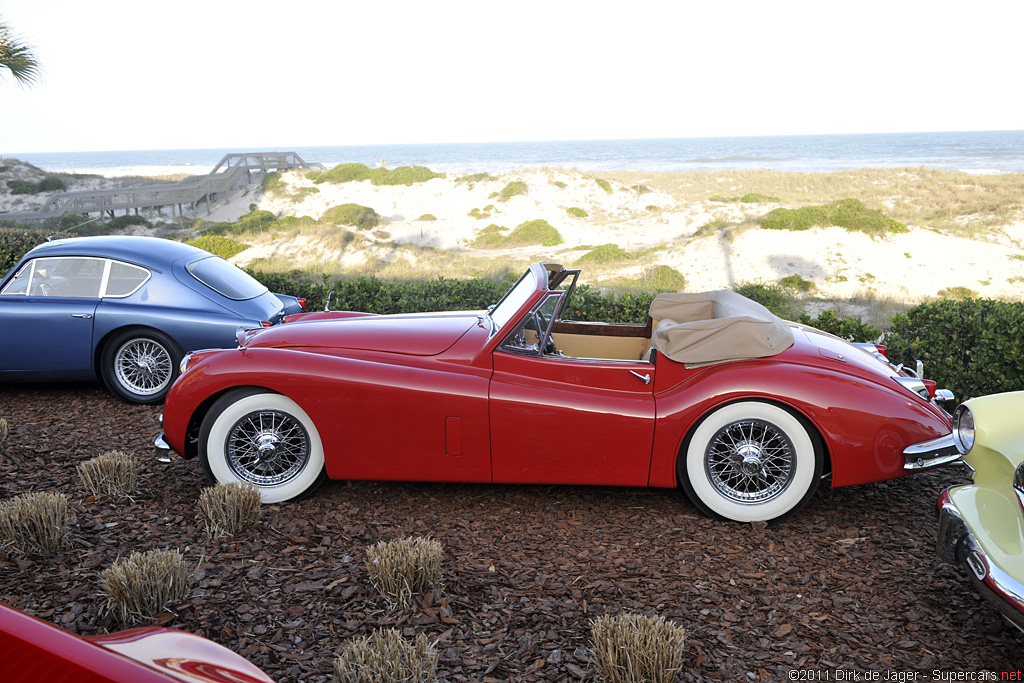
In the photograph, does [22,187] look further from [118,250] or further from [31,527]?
[31,527]

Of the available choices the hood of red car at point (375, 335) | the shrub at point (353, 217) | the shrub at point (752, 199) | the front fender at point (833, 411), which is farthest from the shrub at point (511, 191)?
the front fender at point (833, 411)

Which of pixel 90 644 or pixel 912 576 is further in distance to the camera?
pixel 912 576

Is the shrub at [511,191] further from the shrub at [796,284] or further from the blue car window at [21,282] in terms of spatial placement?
the blue car window at [21,282]

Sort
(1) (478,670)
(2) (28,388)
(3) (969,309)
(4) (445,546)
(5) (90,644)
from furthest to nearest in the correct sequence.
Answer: (2) (28,388) < (3) (969,309) < (4) (445,546) < (1) (478,670) < (5) (90,644)

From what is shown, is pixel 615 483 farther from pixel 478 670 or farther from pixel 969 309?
pixel 969 309

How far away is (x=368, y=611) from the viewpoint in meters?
3.37

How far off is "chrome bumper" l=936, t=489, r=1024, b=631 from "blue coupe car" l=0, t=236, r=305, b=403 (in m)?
5.61

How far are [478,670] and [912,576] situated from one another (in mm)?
2448

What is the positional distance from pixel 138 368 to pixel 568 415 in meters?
4.60

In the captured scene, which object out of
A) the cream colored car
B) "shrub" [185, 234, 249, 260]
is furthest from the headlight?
"shrub" [185, 234, 249, 260]

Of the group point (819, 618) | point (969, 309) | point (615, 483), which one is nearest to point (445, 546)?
point (615, 483)

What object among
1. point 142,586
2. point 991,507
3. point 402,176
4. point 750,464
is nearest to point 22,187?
point 402,176

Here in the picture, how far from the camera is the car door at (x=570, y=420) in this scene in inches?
164

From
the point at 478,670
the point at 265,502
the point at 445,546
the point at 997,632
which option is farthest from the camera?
the point at 265,502
